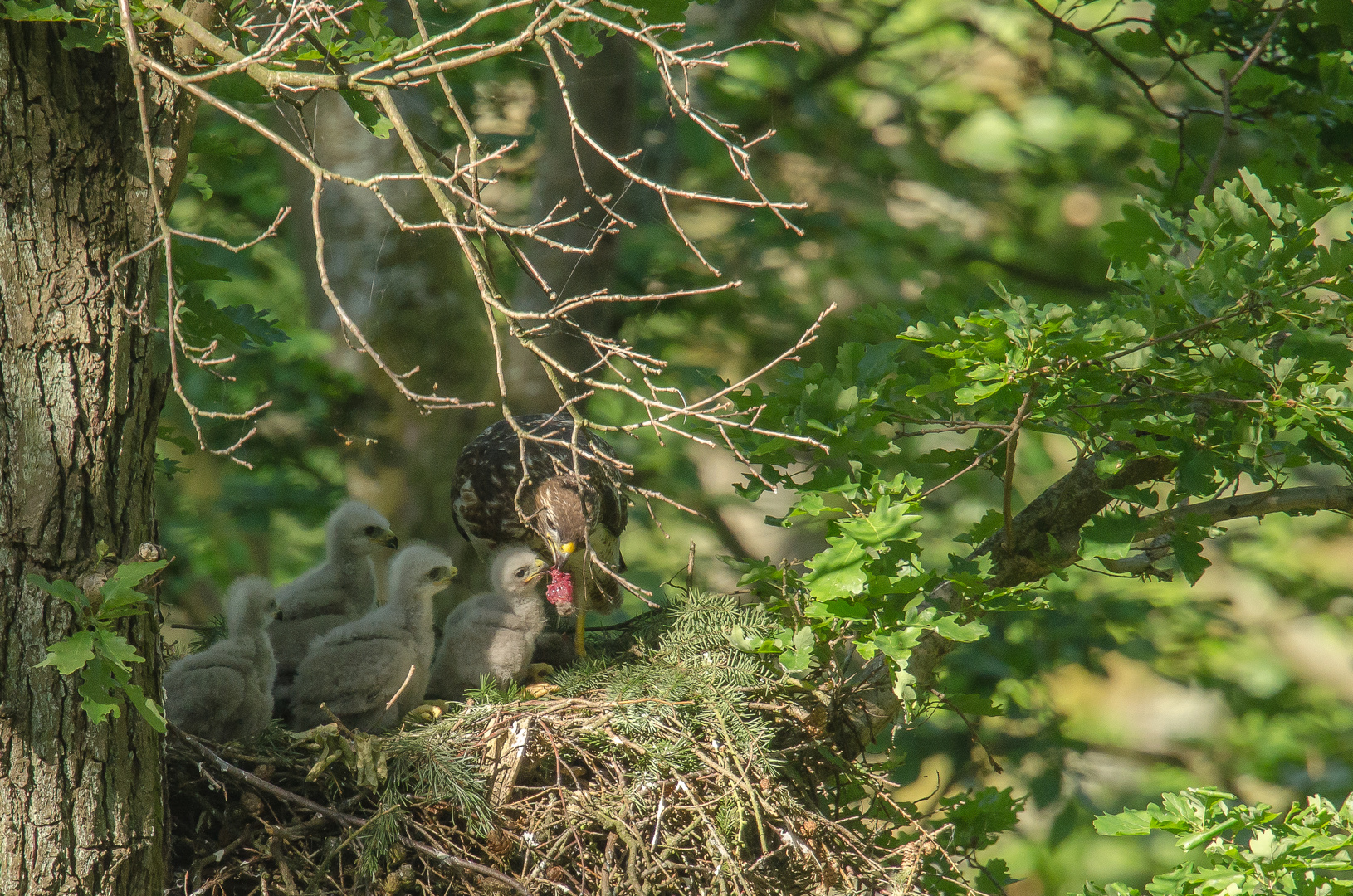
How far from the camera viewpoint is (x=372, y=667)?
10.6 ft

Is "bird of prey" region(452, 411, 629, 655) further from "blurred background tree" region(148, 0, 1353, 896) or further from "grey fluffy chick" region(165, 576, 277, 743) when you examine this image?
"grey fluffy chick" region(165, 576, 277, 743)

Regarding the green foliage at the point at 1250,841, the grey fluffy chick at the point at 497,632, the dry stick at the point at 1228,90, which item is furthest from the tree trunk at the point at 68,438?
the dry stick at the point at 1228,90

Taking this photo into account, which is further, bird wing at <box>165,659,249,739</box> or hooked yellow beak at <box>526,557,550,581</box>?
hooked yellow beak at <box>526,557,550,581</box>

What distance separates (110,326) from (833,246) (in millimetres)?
4560

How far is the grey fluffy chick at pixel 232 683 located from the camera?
2.95 metres

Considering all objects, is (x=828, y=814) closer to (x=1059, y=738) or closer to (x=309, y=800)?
(x=309, y=800)

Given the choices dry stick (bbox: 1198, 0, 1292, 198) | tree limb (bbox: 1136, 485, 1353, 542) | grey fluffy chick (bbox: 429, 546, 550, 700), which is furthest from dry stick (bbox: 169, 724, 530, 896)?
dry stick (bbox: 1198, 0, 1292, 198)

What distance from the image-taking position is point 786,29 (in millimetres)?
6664

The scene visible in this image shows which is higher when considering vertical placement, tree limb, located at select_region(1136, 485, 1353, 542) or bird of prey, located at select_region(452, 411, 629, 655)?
tree limb, located at select_region(1136, 485, 1353, 542)

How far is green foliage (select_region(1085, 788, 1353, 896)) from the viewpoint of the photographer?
234cm

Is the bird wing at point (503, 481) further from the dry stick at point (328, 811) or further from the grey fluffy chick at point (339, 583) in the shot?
the dry stick at point (328, 811)

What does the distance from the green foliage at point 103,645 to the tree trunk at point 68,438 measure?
100 mm

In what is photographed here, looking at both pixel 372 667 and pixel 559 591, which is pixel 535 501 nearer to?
pixel 559 591

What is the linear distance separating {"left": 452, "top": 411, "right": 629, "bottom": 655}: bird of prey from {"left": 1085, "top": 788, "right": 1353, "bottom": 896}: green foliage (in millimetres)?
1943
